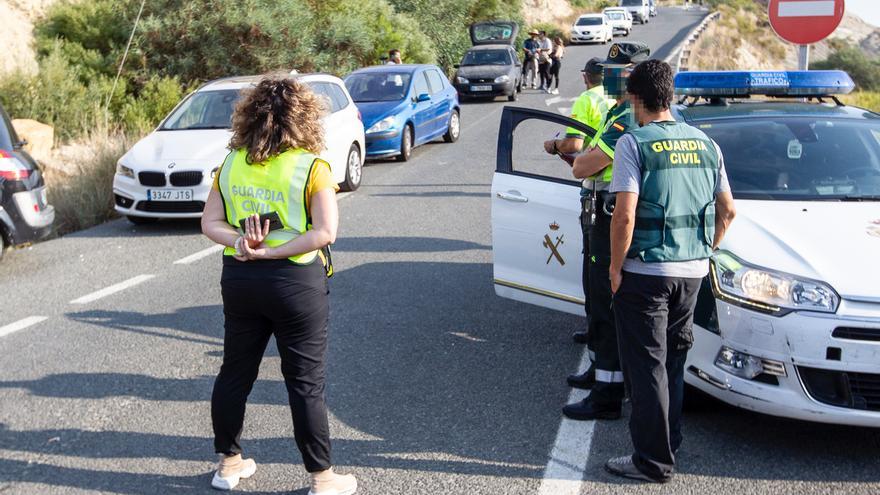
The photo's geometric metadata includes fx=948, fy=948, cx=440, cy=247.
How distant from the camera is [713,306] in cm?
448

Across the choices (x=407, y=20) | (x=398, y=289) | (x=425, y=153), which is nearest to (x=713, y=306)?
(x=398, y=289)

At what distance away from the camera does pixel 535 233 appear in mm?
5895

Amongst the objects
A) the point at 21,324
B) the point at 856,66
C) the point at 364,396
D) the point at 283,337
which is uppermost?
the point at 283,337

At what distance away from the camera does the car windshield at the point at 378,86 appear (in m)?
16.2

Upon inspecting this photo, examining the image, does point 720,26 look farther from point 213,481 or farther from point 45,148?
point 213,481

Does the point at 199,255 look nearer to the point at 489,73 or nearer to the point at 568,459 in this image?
the point at 568,459

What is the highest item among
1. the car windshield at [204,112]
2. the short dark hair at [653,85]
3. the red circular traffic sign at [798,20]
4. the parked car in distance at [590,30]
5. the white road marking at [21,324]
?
the short dark hair at [653,85]

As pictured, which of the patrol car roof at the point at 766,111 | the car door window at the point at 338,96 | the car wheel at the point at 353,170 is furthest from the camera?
the car door window at the point at 338,96

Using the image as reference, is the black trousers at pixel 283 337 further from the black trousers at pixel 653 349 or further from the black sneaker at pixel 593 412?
the black sneaker at pixel 593 412

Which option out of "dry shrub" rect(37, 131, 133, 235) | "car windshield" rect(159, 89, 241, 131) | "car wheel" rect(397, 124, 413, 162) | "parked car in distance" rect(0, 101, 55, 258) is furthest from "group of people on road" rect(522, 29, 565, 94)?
"parked car in distance" rect(0, 101, 55, 258)

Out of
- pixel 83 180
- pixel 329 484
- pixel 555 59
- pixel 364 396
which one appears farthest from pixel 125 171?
pixel 555 59

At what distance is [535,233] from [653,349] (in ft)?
6.32

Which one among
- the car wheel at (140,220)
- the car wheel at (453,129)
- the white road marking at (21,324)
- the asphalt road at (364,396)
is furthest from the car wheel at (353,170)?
the white road marking at (21,324)

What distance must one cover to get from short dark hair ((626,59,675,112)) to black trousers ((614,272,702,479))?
0.73 metres
